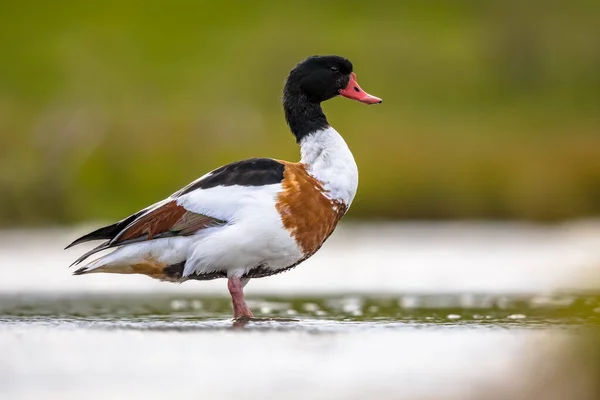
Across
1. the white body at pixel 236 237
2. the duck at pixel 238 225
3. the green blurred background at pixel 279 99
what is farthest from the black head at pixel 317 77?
the green blurred background at pixel 279 99

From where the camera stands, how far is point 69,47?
51.3m

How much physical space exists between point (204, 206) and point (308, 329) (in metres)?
1.22

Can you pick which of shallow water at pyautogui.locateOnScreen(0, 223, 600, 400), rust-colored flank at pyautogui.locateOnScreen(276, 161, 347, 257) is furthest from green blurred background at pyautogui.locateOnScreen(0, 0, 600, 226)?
rust-colored flank at pyautogui.locateOnScreen(276, 161, 347, 257)

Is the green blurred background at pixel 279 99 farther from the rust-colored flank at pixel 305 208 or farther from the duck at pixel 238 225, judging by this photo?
the rust-colored flank at pixel 305 208

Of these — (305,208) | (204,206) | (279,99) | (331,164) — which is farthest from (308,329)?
(279,99)

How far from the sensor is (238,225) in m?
9.52

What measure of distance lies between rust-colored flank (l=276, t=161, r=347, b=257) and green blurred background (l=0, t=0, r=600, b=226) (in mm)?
11572

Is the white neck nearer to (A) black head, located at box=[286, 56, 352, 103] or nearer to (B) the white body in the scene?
(B) the white body

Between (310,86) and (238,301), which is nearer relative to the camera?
(238,301)

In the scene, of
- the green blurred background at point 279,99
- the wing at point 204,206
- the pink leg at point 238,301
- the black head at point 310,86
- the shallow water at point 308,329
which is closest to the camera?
the shallow water at point 308,329

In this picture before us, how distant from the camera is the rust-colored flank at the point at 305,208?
31.4 ft

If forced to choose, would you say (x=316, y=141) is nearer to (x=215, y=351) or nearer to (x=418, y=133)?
(x=215, y=351)

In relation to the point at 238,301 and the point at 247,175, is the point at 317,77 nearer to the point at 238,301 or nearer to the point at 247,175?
the point at 247,175

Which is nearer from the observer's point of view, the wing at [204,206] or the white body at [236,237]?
the white body at [236,237]
